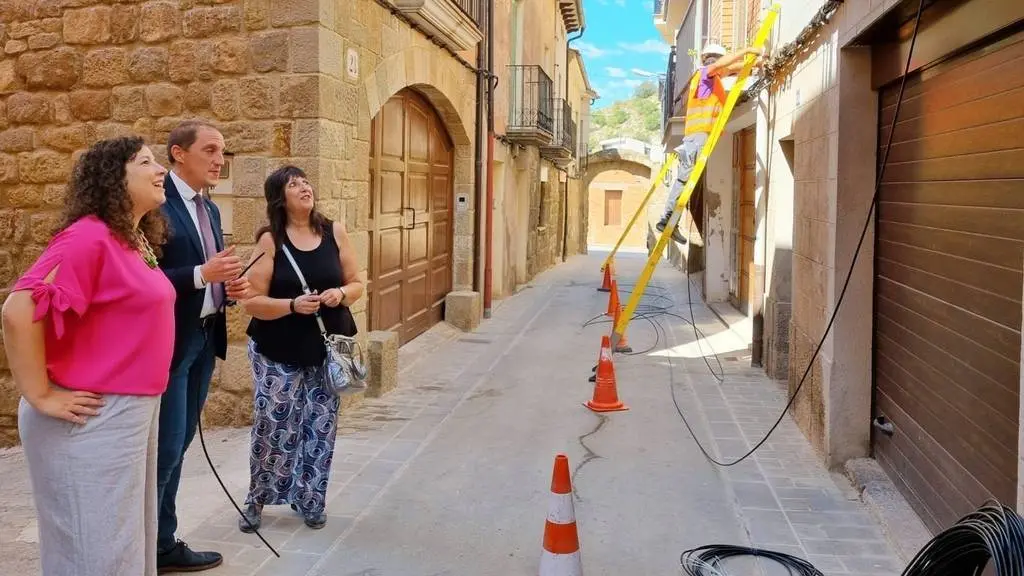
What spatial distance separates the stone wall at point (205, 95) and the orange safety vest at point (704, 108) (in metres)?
3.54

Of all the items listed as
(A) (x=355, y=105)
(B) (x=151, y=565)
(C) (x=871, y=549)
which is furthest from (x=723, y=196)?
(B) (x=151, y=565)

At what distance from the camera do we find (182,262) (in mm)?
3654

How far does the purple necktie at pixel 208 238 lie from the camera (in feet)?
12.6

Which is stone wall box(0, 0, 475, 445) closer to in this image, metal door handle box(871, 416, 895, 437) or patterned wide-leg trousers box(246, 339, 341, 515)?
patterned wide-leg trousers box(246, 339, 341, 515)

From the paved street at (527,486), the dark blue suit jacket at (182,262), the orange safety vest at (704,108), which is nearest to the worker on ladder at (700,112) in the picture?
the orange safety vest at (704,108)

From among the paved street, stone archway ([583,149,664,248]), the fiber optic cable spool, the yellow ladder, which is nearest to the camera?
the paved street

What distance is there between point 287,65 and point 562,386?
140 inches

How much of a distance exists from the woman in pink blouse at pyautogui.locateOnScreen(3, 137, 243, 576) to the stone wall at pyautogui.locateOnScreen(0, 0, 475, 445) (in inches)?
140

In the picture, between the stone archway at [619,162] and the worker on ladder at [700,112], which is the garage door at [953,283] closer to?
the worker on ladder at [700,112]

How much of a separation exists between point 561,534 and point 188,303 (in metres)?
1.79

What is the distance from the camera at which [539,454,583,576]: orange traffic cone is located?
374 centimetres

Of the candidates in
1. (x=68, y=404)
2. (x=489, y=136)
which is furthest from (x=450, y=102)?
(x=68, y=404)

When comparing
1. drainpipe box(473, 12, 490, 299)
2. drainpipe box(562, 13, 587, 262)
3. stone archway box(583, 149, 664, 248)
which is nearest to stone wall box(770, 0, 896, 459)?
drainpipe box(473, 12, 490, 299)

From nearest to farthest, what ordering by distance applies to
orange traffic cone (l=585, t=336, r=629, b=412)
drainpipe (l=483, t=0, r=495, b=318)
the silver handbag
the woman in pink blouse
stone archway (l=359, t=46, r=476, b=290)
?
1. the woman in pink blouse
2. the silver handbag
3. orange traffic cone (l=585, t=336, r=629, b=412)
4. stone archway (l=359, t=46, r=476, b=290)
5. drainpipe (l=483, t=0, r=495, b=318)
